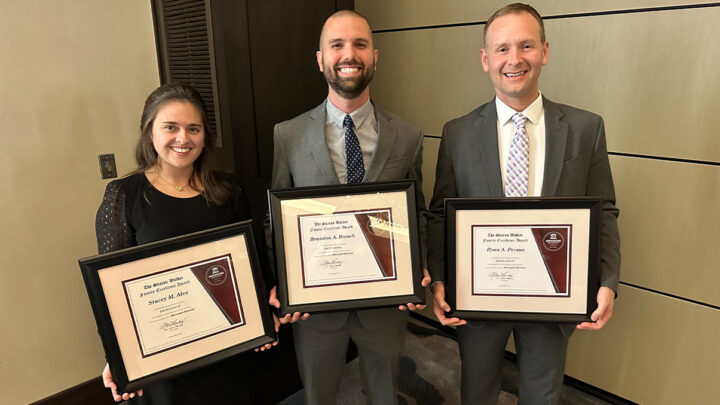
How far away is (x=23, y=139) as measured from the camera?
1.96m

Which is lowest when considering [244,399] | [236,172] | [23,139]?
[244,399]

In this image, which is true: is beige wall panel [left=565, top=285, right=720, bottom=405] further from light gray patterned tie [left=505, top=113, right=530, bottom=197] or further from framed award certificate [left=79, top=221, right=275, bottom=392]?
framed award certificate [left=79, top=221, right=275, bottom=392]

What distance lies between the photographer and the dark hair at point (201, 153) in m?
1.47

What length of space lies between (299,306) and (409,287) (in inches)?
14.4

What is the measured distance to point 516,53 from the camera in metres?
1.44

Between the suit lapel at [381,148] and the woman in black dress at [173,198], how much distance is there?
1.62 feet

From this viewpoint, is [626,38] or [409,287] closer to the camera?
[409,287]

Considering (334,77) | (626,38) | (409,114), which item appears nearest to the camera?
(334,77)

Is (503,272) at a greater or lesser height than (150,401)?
greater

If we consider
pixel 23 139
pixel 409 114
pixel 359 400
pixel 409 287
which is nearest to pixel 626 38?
pixel 409 114

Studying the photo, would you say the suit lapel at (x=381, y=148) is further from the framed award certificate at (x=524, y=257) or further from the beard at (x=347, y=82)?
the framed award certificate at (x=524, y=257)

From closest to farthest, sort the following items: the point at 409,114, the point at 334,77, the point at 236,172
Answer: the point at 334,77 < the point at 236,172 < the point at 409,114

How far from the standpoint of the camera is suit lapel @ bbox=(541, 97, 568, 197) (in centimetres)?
146

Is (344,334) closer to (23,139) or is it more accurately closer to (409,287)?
(409,287)
